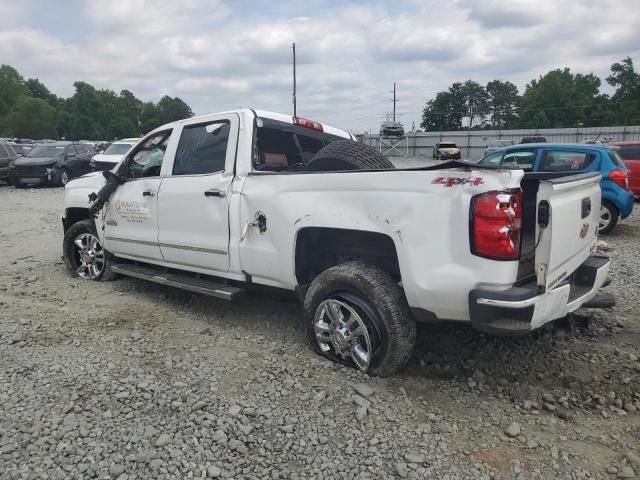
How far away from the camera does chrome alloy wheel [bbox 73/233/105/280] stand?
5879 mm

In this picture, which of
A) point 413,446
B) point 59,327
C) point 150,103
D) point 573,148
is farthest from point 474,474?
point 150,103

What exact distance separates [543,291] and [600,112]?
239 ft

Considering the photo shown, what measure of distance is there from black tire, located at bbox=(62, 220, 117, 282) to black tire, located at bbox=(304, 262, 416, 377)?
3.25 metres

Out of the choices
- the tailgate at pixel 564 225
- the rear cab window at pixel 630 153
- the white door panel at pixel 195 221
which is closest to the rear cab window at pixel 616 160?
the rear cab window at pixel 630 153

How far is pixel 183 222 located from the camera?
4574 mm

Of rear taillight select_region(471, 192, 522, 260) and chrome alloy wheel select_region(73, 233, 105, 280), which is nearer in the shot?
rear taillight select_region(471, 192, 522, 260)

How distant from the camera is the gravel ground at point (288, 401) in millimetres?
2645

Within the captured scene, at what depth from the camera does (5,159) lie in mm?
18344

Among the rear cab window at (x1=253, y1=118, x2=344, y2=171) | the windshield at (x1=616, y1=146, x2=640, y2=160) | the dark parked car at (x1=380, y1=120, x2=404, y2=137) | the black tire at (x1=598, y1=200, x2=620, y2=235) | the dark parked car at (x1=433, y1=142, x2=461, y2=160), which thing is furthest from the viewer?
the dark parked car at (x1=380, y1=120, x2=404, y2=137)

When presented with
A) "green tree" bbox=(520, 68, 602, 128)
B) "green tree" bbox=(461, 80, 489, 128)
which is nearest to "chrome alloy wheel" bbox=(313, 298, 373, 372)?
"green tree" bbox=(520, 68, 602, 128)

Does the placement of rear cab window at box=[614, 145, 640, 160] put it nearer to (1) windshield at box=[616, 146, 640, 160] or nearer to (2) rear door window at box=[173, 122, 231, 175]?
(1) windshield at box=[616, 146, 640, 160]

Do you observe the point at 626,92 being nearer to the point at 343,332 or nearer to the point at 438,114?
the point at 438,114

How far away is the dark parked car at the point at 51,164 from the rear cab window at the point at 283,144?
15.9 meters

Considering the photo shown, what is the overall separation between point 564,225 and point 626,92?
71.4 m
